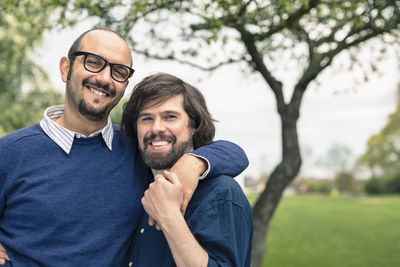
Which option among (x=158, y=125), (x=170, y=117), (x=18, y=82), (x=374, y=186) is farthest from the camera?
(x=374, y=186)

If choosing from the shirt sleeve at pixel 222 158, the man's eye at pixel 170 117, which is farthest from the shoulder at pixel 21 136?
the shirt sleeve at pixel 222 158

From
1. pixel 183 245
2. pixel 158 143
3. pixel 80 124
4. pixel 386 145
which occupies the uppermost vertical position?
pixel 80 124

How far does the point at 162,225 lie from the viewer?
2.22 m

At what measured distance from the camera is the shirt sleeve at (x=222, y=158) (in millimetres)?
2579

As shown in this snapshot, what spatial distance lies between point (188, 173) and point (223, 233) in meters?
0.41

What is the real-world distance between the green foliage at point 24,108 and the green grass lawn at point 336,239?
12152mm

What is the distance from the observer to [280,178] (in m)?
7.09

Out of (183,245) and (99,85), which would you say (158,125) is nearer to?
(99,85)

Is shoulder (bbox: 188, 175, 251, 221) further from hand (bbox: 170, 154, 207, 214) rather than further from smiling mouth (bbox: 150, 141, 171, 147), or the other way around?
smiling mouth (bbox: 150, 141, 171, 147)

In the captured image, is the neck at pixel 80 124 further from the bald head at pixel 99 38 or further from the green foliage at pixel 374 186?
the green foliage at pixel 374 186

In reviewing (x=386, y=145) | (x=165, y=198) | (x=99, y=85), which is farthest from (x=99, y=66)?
(x=386, y=145)

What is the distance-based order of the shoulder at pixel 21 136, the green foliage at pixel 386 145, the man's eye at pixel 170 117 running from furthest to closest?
the green foliage at pixel 386 145
the man's eye at pixel 170 117
the shoulder at pixel 21 136

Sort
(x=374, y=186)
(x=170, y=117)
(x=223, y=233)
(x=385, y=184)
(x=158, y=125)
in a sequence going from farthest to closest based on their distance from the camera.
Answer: (x=374, y=186) < (x=385, y=184) < (x=170, y=117) < (x=158, y=125) < (x=223, y=233)

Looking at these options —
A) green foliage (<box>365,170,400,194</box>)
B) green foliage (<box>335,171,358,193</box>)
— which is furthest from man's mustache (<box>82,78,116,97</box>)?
green foliage (<box>335,171,358,193</box>)
